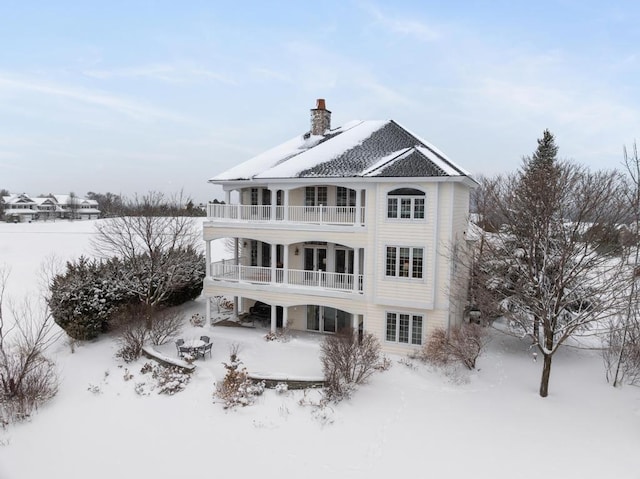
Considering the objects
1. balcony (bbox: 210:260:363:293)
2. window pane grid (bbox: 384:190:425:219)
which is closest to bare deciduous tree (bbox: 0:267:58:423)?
balcony (bbox: 210:260:363:293)

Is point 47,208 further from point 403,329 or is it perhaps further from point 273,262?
point 403,329

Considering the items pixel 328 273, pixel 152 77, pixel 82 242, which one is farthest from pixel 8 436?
pixel 82 242

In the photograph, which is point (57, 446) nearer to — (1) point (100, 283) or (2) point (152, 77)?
(1) point (100, 283)

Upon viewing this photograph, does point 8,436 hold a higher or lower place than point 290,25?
lower

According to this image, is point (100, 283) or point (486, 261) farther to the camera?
point (100, 283)

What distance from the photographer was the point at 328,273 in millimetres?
19562

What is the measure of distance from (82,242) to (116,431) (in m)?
45.2

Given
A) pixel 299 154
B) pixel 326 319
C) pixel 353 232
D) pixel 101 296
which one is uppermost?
pixel 299 154

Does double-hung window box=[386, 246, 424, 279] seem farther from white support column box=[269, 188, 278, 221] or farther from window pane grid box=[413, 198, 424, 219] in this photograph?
white support column box=[269, 188, 278, 221]

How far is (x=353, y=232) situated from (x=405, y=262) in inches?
102

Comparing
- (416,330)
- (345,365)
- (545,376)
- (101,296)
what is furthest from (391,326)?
(101,296)

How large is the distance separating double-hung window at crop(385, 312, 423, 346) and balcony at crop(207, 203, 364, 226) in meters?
4.44

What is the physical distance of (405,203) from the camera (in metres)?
17.9

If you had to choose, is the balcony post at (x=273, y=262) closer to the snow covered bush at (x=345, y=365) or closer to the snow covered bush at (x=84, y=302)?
the snow covered bush at (x=345, y=365)
